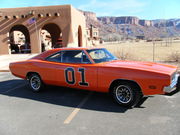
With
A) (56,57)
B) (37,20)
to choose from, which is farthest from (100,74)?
(37,20)

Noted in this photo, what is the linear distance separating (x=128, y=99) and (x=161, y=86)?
89cm

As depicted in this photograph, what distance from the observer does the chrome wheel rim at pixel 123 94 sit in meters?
4.36

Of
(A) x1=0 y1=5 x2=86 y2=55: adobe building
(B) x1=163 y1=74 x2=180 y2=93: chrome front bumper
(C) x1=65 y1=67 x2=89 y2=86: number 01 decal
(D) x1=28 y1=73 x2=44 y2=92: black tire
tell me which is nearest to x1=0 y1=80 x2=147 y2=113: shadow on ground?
(D) x1=28 y1=73 x2=44 y2=92: black tire

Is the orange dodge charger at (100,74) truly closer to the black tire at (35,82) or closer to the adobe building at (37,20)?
the black tire at (35,82)

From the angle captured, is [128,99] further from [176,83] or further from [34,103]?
[34,103]

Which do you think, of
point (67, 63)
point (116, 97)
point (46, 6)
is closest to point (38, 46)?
point (46, 6)

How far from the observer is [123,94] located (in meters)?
4.45

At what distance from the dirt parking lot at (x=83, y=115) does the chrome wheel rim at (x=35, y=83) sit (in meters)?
0.29

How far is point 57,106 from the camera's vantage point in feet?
15.4

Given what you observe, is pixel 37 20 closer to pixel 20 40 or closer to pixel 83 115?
pixel 83 115

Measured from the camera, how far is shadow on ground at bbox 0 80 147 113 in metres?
4.57

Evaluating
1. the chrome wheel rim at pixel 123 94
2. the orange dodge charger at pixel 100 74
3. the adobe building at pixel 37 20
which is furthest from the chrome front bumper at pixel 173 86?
the adobe building at pixel 37 20

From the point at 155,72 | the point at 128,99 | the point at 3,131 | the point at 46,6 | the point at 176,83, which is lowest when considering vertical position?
the point at 3,131

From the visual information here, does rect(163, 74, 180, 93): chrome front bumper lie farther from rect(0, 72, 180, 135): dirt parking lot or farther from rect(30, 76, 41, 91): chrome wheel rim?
rect(30, 76, 41, 91): chrome wheel rim
